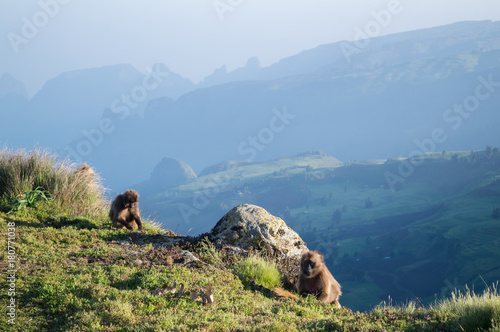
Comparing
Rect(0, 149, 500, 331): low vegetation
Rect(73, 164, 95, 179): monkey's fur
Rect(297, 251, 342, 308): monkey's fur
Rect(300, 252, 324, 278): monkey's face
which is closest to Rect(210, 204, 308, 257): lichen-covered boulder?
Rect(0, 149, 500, 331): low vegetation

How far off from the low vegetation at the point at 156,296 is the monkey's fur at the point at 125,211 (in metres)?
1.46

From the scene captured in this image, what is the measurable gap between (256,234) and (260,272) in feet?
7.55

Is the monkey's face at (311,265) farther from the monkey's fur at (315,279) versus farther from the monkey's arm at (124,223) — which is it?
the monkey's arm at (124,223)

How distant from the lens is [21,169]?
46.8 ft

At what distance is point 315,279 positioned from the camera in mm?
8461

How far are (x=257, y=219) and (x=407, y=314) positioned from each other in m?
5.52

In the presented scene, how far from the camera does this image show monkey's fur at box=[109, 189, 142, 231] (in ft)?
41.0

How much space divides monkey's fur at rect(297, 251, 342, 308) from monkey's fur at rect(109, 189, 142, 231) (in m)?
6.62

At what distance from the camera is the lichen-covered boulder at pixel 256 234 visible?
35.7 ft

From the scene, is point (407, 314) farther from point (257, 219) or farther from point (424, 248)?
point (424, 248)

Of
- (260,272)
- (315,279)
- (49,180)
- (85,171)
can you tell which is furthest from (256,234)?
(85,171)

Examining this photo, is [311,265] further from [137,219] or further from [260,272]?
[137,219]

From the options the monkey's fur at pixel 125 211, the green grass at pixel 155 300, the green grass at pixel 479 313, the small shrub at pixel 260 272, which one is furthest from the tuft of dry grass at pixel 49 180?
the green grass at pixel 479 313

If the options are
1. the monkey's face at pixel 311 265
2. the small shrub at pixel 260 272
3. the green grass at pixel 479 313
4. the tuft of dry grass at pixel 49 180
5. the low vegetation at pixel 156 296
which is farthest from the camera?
the tuft of dry grass at pixel 49 180
